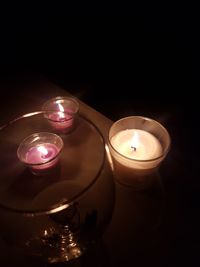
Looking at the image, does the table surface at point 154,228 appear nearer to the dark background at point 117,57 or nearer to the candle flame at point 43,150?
the candle flame at point 43,150

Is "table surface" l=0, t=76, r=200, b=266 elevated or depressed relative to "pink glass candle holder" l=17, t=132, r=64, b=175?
depressed

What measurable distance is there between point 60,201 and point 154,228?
0.18m

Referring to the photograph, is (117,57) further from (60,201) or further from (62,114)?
(60,201)

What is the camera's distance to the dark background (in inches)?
50.3

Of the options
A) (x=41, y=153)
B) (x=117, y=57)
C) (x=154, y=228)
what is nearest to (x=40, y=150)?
(x=41, y=153)

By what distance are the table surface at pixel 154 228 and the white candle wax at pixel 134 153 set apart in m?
0.05

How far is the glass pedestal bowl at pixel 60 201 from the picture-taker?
0.47m

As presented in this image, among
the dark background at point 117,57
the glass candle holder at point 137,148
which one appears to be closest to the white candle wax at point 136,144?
the glass candle holder at point 137,148

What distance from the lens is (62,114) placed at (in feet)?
2.23

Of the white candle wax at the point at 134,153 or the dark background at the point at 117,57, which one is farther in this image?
the dark background at the point at 117,57

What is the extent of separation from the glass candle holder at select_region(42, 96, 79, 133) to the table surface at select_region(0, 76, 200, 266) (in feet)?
0.64

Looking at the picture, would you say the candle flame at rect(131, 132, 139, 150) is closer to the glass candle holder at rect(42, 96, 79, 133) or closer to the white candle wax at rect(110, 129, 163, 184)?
the white candle wax at rect(110, 129, 163, 184)

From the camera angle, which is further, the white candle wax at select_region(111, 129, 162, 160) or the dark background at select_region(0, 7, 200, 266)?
the dark background at select_region(0, 7, 200, 266)

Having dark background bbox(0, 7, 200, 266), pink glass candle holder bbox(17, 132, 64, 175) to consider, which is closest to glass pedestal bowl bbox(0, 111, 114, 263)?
pink glass candle holder bbox(17, 132, 64, 175)
